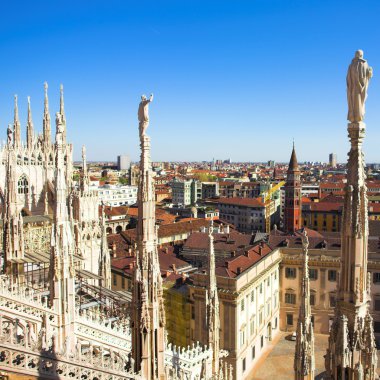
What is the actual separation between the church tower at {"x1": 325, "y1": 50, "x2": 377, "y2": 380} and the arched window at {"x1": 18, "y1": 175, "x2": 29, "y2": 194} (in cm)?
2752

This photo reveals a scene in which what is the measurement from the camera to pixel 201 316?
2959cm

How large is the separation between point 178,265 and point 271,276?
8.81 meters

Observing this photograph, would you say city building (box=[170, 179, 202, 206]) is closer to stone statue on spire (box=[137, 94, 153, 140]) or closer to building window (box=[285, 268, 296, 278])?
building window (box=[285, 268, 296, 278])

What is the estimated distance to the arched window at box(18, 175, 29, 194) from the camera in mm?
29625

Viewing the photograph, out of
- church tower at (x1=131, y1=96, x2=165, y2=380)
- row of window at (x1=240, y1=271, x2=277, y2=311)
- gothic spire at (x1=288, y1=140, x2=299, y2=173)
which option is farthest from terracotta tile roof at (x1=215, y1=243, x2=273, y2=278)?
gothic spire at (x1=288, y1=140, x2=299, y2=173)

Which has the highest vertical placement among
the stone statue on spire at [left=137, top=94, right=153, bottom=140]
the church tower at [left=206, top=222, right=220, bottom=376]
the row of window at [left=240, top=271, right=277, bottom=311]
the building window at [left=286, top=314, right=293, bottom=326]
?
the stone statue on spire at [left=137, top=94, right=153, bottom=140]

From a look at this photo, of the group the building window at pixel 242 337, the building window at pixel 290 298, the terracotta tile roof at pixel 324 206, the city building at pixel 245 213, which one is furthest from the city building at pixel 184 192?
the building window at pixel 242 337

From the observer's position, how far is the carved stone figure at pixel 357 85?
246 inches

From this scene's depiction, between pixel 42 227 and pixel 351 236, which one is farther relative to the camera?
pixel 42 227

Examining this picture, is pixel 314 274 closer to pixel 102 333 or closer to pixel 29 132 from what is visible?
pixel 102 333

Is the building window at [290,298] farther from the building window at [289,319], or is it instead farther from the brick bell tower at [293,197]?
the brick bell tower at [293,197]

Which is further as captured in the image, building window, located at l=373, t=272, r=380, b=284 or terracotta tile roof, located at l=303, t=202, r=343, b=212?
terracotta tile roof, located at l=303, t=202, r=343, b=212

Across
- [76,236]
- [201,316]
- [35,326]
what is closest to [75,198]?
[76,236]

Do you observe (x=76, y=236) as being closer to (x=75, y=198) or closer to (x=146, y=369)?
(x=75, y=198)
